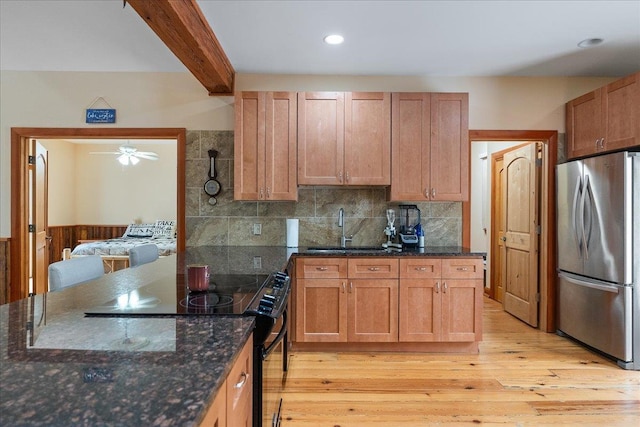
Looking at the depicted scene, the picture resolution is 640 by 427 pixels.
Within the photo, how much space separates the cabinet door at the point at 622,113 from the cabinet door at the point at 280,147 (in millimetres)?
2724

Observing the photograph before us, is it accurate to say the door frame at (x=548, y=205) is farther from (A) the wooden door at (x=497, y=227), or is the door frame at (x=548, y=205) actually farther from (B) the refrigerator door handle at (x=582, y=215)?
(A) the wooden door at (x=497, y=227)

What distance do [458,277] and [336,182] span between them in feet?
4.45

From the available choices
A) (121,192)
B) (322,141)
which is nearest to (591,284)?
(322,141)

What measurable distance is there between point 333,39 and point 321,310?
2250 millimetres

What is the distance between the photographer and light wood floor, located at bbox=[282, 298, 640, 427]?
7.14 ft

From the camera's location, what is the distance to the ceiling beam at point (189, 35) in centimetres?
200

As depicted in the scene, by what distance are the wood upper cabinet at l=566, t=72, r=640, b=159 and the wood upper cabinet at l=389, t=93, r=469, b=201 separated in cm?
114

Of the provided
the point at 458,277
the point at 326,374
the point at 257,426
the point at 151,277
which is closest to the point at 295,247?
the point at 326,374

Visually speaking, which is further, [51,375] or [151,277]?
[151,277]

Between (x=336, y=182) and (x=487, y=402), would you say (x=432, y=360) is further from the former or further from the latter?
(x=336, y=182)

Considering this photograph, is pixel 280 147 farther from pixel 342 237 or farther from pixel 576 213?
pixel 576 213

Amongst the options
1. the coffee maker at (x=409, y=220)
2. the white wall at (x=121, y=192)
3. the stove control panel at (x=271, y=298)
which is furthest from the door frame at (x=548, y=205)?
the white wall at (x=121, y=192)

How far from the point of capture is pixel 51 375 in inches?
29.6

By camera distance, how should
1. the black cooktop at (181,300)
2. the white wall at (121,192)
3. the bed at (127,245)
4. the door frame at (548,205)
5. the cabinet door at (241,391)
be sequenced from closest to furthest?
the cabinet door at (241,391) < the black cooktop at (181,300) < the door frame at (548,205) < the bed at (127,245) < the white wall at (121,192)
